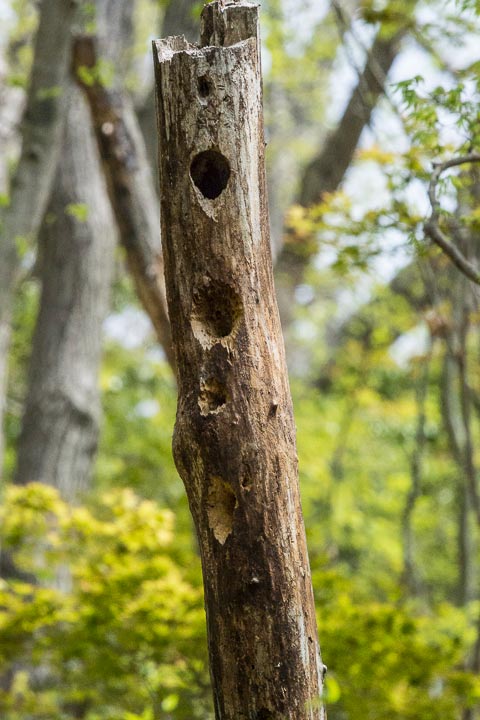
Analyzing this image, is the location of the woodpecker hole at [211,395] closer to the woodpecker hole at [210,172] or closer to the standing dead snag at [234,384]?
the standing dead snag at [234,384]

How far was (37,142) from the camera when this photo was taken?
5465mm

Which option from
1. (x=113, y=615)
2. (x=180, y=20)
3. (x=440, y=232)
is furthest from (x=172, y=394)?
(x=440, y=232)

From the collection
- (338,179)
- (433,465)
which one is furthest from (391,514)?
(338,179)

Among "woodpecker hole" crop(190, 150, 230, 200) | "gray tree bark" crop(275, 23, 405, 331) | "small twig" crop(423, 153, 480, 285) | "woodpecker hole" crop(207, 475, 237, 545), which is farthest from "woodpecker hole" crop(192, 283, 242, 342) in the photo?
"gray tree bark" crop(275, 23, 405, 331)

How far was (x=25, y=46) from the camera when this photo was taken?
1064cm

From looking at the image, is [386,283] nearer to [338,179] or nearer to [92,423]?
[338,179]

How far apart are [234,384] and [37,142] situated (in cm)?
355

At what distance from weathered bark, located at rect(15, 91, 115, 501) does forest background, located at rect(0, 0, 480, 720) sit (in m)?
0.02

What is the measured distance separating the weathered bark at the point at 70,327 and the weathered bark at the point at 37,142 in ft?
5.35

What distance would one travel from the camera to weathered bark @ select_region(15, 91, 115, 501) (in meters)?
7.19

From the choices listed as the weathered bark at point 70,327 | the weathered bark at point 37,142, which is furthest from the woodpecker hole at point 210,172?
the weathered bark at point 70,327

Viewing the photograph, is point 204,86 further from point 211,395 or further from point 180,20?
point 180,20

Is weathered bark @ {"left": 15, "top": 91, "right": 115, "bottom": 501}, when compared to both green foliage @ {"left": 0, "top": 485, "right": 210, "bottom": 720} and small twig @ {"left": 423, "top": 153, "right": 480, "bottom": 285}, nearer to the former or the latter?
green foliage @ {"left": 0, "top": 485, "right": 210, "bottom": 720}

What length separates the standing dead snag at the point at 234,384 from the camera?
2.38 meters
